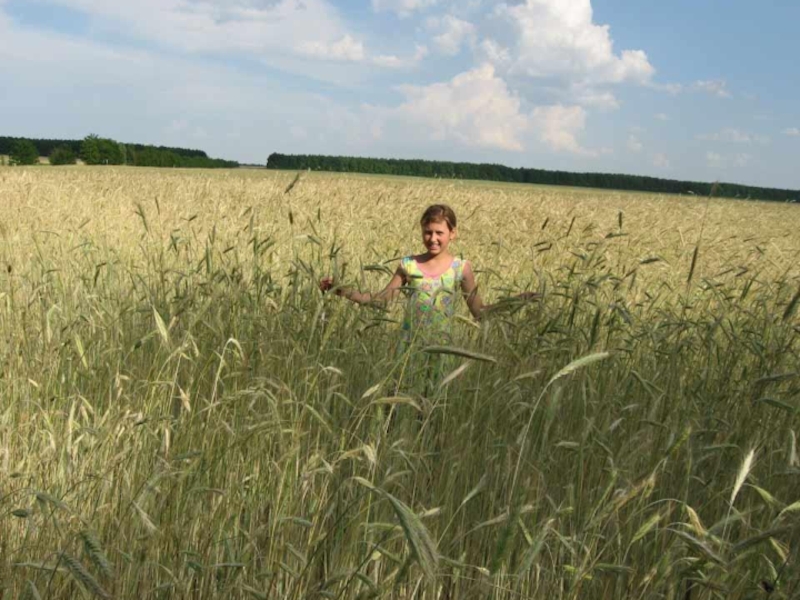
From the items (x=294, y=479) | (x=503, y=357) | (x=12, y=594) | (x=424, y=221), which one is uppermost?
(x=424, y=221)

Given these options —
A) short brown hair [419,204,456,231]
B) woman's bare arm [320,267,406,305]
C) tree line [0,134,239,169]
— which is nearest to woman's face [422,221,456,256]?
short brown hair [419,204,456,231]

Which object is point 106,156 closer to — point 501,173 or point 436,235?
point 501,173

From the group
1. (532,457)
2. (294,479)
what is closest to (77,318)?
(294,479)

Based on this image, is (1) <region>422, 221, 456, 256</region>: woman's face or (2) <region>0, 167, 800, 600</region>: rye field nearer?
(2) <region>0, 167, 800, 600</region>: rye field

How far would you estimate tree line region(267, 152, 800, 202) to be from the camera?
54438mm

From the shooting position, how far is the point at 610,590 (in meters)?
1.87

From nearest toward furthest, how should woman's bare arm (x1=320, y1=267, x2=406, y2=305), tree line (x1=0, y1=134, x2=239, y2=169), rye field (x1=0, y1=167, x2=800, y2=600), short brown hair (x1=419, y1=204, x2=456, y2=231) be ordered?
rye field (x1=0, y1=167, x2=800, y2=600), woman's bare arm (x1=320, y1=267, x2=406, y2=305), short brown hair (x1=419, y1=204, x2=456, y2=231), tree line (x1=0, y1=134, x2=239, y2=169)

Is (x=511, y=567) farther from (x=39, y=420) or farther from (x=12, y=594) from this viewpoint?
(x=39, y=420)

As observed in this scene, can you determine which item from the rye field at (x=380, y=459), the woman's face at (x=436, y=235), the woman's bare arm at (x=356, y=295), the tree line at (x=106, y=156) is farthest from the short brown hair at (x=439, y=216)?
the tree line at (x=106, y=156)

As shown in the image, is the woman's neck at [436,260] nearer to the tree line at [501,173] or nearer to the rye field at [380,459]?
the rye field at [380,459]

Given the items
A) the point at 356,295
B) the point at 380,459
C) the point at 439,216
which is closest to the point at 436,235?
the point at 439,216

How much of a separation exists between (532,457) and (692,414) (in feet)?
2.76

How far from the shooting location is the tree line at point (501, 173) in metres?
54.4

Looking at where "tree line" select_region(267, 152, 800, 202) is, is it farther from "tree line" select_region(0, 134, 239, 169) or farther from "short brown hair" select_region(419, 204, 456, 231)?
"short brown hair" select_region(419, 204, 456, 231)
